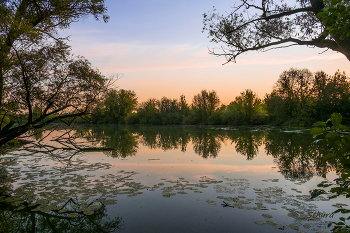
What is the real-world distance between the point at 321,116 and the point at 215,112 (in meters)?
27.1

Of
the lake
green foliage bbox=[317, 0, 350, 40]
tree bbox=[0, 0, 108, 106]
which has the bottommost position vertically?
the lake

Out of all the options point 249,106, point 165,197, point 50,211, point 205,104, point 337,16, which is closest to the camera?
point 337,16

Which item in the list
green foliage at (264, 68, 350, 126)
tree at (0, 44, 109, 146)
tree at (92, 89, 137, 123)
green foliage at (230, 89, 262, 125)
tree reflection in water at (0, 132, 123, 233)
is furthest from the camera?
tree at (92, 89, 137, 123)

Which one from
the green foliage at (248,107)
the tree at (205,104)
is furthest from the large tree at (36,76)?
the tree at (205,104)

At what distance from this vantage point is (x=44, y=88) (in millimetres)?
6426

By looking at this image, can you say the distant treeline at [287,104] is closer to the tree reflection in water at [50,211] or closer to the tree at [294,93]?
→ the tree at [294,93]

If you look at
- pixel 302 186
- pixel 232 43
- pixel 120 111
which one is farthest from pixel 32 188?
pixel 120 111

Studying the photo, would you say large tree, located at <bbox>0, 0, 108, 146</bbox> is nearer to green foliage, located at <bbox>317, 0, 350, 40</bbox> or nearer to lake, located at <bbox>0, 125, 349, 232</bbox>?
lake, located at <bbox>0, 125, 349, 232</bbox>

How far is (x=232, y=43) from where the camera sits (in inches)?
198

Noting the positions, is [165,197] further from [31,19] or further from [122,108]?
[122,108]

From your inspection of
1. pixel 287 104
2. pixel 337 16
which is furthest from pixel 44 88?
pixel 287 104

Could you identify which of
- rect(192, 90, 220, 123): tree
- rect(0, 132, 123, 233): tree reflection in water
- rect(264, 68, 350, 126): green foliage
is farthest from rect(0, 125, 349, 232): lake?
rect(192, 90, 220, 123): tree

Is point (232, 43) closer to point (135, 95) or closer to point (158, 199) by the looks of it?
point (158, 199)

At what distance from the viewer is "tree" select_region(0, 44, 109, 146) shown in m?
6.14
